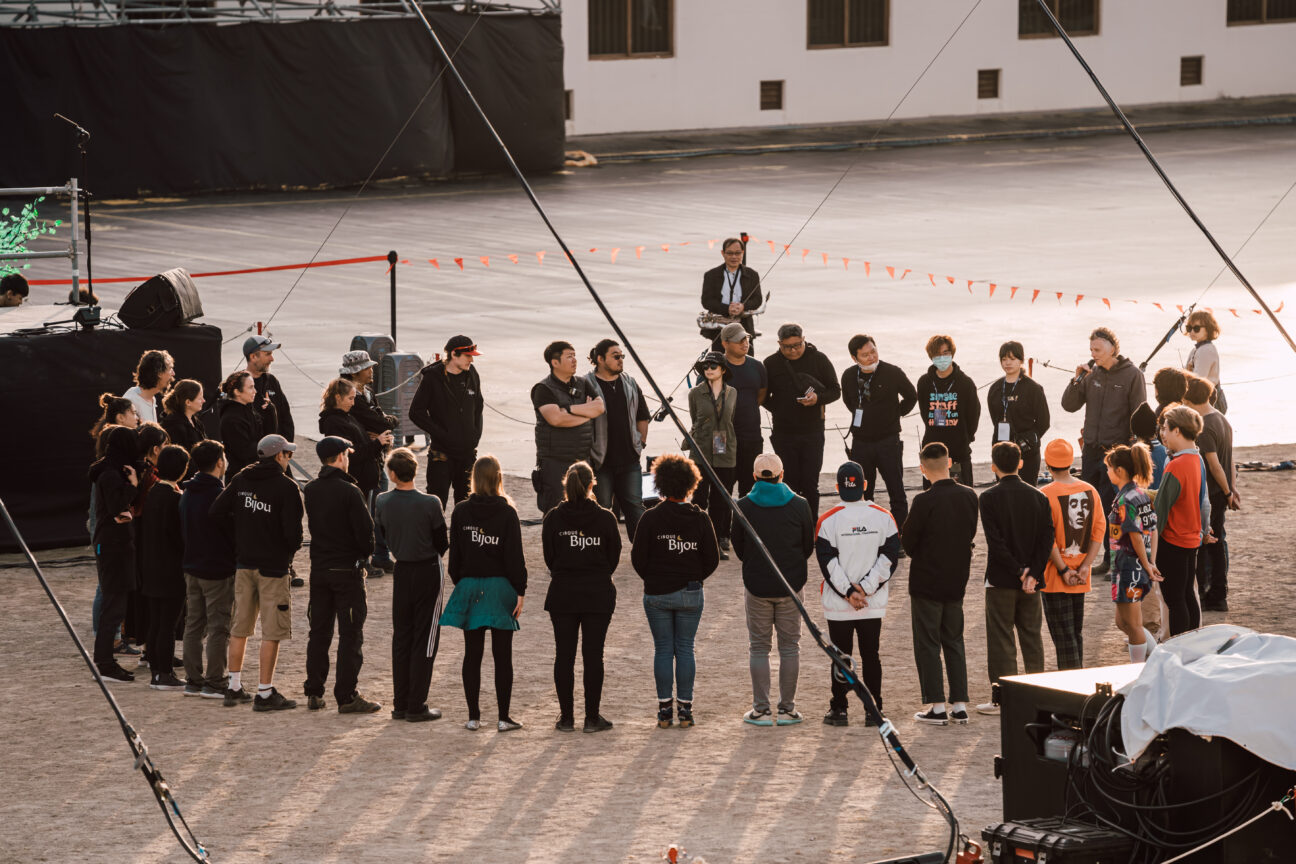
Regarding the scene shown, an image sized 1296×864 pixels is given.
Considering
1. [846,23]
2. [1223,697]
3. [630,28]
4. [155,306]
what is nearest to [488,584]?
[1223,697]

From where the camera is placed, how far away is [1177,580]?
9.91 meters

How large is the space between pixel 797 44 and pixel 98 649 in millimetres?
34033

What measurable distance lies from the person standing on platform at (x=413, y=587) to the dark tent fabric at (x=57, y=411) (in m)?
4.36

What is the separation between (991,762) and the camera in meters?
8.23

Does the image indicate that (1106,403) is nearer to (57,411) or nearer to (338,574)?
(338,574)

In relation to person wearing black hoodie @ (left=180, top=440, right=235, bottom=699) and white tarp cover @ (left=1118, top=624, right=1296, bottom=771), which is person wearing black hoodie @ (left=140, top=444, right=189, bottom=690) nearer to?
person wearing black hoodie @ (left=180, top=440, right=235, bottom=699)

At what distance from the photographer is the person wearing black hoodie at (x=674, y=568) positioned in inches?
346

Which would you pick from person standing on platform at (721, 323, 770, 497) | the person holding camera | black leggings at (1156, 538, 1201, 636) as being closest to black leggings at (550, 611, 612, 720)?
black leggings at (1156, 538, 1201, 636)

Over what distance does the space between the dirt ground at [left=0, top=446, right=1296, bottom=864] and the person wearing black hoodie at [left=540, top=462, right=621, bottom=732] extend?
0.24 meters

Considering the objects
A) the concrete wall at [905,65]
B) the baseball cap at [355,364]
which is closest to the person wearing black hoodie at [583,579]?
the baseball cap at [355,364]

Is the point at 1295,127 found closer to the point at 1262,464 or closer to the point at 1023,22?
the point at 1023,22

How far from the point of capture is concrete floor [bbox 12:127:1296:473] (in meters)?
18.6

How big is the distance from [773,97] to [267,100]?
14.4 m

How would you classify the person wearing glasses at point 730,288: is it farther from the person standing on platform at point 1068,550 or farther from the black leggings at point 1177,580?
the person standing on platform at point 1068,550
